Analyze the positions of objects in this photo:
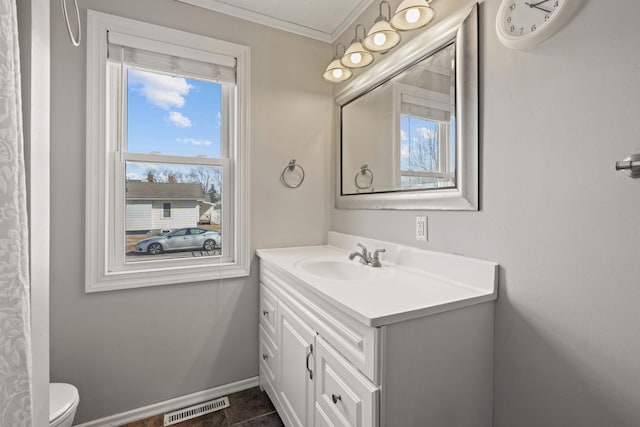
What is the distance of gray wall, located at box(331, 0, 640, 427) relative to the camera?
0.80m

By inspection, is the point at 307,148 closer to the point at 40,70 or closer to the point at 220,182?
the point at 220,182

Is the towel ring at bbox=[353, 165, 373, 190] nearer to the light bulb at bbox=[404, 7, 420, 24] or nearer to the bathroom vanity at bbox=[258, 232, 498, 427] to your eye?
the bathroom vanity at bbox=[258, 232, 498, 427]

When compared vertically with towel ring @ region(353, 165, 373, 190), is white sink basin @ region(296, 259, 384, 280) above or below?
below

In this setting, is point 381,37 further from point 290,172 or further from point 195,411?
point 195,411

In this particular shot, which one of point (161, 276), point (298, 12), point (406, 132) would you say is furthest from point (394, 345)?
point (298, 12)

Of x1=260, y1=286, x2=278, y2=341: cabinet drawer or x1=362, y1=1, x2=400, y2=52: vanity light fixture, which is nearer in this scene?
x1=362, y1=1, x2=400, y2=52: vanity light fixture

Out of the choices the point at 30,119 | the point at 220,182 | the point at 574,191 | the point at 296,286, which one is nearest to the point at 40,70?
the point at 30,119

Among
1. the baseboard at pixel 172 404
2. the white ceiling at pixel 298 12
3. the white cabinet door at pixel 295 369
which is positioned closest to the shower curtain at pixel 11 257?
the white cabinet door at pixel 295 369

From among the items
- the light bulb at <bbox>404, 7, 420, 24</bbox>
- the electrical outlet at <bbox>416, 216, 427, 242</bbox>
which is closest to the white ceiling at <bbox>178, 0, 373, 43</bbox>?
the light bulb at <bbox>404, 7, 420, 24</bbox>

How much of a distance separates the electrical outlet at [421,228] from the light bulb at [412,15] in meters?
0.88

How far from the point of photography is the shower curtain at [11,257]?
17.3 inches

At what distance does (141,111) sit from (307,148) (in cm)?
104

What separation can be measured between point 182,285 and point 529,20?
201 centimetres

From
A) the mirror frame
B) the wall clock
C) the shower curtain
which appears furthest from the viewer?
the mirror frame
